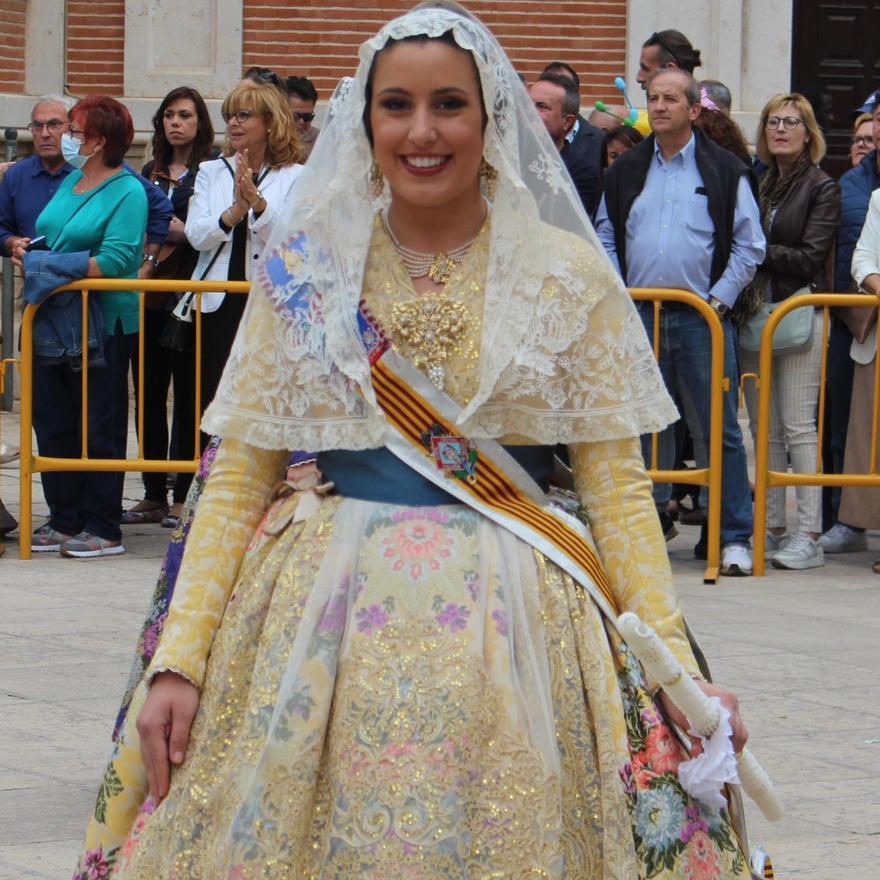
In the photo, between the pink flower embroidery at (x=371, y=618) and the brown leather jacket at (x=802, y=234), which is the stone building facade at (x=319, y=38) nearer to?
the brown leather jacket at (x=802, y=234)

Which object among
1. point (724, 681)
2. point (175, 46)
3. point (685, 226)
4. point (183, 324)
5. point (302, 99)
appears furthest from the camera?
point (175, 46)

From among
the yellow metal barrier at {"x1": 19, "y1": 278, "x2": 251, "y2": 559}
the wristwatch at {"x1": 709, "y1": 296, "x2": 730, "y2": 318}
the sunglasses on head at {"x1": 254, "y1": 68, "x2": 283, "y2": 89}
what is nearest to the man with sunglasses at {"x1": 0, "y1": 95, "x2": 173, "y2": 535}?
the yellow metal barrier at {"x1": 19, "y1": 278, "x2": 251, "y2": 559}

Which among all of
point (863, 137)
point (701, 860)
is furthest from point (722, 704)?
point (863, 137)

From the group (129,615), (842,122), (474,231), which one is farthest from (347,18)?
(474,231)

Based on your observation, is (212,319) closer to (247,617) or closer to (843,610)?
(843,610)

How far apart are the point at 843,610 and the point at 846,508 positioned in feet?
4.42

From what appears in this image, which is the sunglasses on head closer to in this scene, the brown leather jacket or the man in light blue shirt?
the man in light blue shirt

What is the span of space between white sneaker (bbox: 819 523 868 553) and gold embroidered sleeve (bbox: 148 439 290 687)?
6287 mm

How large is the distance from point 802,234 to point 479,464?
5.90 meters

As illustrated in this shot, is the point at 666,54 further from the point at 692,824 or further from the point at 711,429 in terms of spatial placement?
the point at 692,824

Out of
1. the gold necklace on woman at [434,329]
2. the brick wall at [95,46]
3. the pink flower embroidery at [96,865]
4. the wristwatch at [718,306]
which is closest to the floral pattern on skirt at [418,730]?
the pink flower embroidery at [96,865]

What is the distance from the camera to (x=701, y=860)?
2.99m

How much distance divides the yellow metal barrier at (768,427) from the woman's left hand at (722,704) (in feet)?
17.8

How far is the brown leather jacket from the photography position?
8.60m
